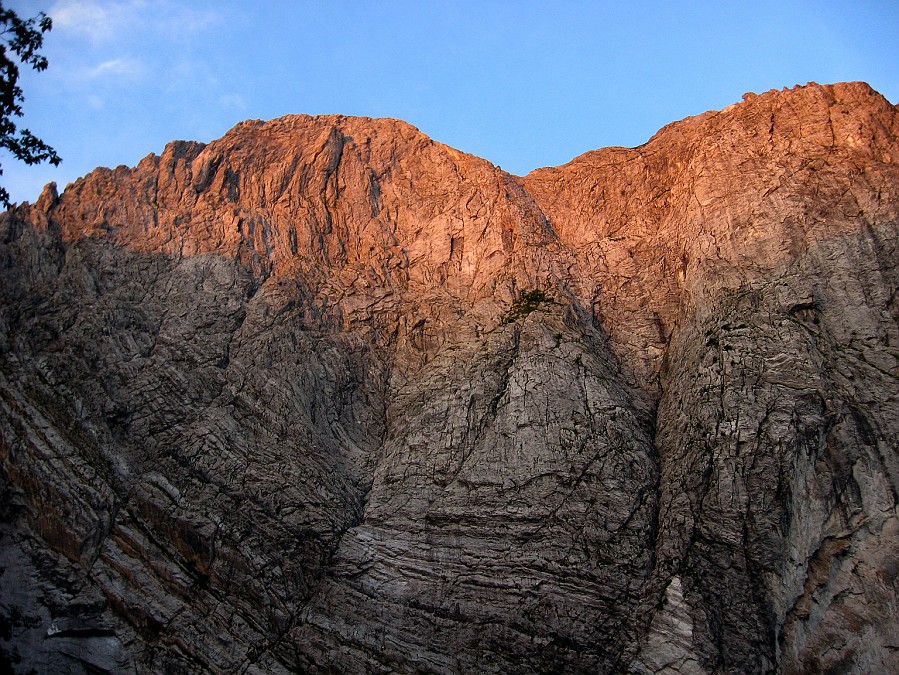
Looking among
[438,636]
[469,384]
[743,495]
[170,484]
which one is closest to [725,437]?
[743,495]

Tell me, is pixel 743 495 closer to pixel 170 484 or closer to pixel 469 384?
pixel 469 384

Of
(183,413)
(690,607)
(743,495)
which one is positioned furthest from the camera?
(183,413)

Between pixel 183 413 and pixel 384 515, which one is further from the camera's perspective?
pixel 183 413

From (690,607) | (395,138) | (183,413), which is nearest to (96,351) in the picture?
(183,413)

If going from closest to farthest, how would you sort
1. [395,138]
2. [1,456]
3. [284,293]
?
[1,456] → [284,293] → [395,138]

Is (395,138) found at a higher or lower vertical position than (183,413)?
higher

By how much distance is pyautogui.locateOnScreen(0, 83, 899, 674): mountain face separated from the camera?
935 inches

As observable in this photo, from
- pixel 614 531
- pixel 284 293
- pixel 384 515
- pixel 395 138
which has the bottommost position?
pixel 384 515

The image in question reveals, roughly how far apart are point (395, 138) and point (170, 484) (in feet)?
81.4

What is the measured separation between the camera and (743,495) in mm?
24859

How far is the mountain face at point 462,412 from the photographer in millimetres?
23750

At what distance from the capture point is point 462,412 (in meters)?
30.1

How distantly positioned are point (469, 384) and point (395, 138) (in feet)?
62.8

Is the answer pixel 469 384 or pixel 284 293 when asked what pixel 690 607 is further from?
pixel 284 293
